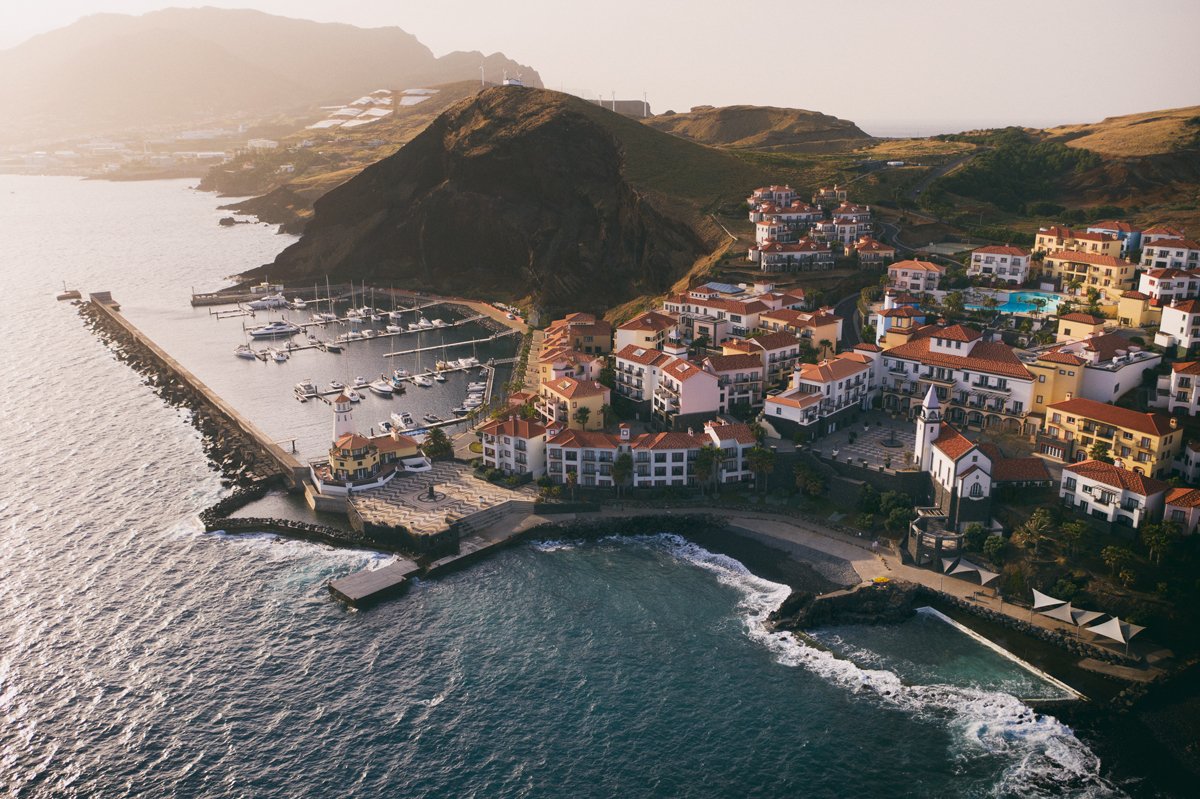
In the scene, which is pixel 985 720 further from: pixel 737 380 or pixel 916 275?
pixel 916 275

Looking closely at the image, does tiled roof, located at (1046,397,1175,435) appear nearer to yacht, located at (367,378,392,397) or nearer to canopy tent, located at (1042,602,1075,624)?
canopy tent, located at (1042,602,1075,624)

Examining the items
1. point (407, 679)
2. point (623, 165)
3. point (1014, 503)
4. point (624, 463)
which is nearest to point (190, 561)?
point (407, 679)

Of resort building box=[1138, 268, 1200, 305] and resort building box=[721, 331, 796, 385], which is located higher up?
resort building box=[1138, 268, 1200, 305]

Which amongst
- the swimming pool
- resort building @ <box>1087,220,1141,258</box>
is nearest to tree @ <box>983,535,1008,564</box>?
the swimming pool

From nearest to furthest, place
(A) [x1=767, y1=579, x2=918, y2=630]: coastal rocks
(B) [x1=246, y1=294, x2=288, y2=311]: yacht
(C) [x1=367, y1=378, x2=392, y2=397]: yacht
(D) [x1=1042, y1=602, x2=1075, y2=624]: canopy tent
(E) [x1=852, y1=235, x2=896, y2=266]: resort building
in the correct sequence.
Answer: (D) [x1=1042, y1=602, x2=1075, y2=624]: canopy tent < (A) [x1=767, y1=579, x2=918, y2=630]: coastal rocks < (C) [x1=367, y1=378, x2=392, y2=397]: yacht < (E) [x1=852, y1=235, x2=896, y2=266]: resort building < (B) [x1=246, y1=294, x2=288, y2=311]: yacht

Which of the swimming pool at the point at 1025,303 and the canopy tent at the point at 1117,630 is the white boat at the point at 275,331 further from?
the canopy tent at the point at 1117,630

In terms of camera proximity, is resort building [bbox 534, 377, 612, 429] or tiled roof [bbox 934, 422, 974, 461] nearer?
tiled roof [bbox 934, 422, 974, 461]

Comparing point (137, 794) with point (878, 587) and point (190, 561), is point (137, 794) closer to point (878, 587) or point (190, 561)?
point (190, 561)

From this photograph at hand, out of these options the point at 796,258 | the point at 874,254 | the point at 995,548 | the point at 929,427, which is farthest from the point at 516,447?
the point at 874,254
